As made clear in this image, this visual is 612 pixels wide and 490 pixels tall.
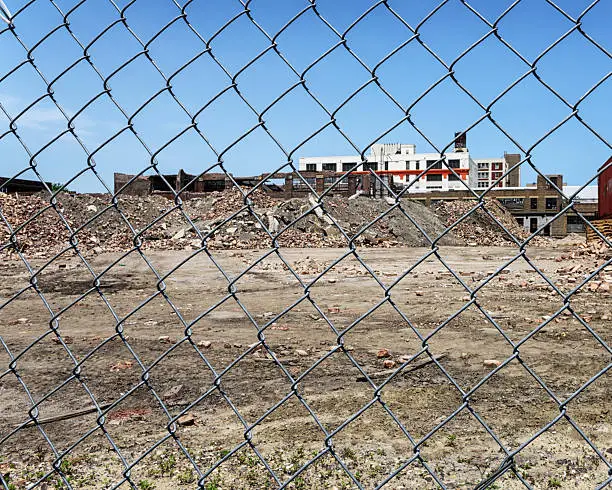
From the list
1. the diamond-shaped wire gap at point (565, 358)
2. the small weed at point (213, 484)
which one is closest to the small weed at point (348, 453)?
the small weed at point (213, 484)

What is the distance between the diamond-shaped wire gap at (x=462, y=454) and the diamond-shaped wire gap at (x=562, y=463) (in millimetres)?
166

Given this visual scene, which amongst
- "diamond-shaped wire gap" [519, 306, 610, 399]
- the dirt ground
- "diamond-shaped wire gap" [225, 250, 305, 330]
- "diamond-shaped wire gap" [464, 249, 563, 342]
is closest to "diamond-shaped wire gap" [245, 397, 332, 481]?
the dirt ground

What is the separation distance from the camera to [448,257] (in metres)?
17.1

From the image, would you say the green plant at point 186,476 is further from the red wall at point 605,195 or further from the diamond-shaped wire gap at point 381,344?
the red wall at point 605,195

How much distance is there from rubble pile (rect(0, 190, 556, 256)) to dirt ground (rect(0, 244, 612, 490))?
10.1 m

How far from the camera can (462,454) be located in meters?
3.02

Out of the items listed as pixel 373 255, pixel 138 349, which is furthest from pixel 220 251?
pixel 138 349

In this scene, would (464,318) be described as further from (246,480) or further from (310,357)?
(246,480)

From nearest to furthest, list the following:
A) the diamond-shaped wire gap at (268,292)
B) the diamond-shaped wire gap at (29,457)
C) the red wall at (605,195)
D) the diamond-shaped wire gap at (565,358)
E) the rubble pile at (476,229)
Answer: the diamond-shaped wire gap at (29,457) → the diamond-shaped wire gap at (565,358) → the diamond-shaped wire gap at (268,292) → the red wall at (605,195) → the rubble pile at (476,229)

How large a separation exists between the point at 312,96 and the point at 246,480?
1795 mm

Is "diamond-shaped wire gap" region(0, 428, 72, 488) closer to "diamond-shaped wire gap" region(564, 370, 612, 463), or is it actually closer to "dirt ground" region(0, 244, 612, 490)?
"dirt ground" region(0, 244, 612, 490)

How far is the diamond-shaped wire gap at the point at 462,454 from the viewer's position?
2.78 meters

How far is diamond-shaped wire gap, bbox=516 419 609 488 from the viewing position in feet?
8.87

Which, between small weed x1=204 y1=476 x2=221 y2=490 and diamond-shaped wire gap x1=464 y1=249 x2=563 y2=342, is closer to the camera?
small weed x1=204 y1=476 x2=221 y2=490
